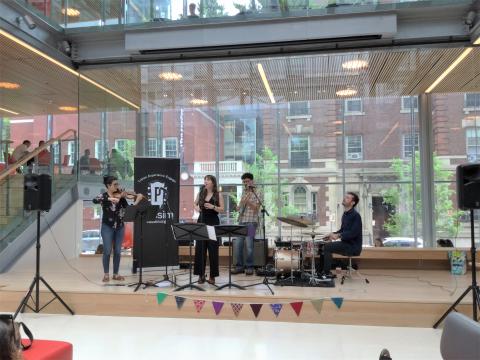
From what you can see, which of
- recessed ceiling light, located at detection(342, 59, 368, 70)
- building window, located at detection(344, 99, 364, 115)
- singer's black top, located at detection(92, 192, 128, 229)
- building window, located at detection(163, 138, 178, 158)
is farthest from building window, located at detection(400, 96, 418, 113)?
singer's black top, located at detection(92, 192, 128, 229)

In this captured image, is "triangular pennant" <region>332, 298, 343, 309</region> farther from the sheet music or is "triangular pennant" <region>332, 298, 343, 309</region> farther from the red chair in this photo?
the red chair

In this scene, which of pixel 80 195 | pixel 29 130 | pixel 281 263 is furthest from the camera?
pixel 29 130

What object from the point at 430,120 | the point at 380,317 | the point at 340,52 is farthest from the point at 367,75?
the point at 380,317

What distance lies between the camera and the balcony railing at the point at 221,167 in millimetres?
14117

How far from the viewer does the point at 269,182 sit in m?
13.8

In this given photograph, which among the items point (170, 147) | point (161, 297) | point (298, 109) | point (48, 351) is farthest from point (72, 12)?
point (298, 109)

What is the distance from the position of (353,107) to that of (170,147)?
5.89 meters

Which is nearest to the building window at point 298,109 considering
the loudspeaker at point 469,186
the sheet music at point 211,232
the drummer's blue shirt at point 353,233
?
the drummer's blue shirt at point 353,233

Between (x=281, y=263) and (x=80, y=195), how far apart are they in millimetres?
5189

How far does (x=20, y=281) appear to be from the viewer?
21.1ft

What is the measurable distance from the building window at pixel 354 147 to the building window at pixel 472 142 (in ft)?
9.90

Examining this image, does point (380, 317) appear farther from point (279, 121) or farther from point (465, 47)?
point (279, 121)

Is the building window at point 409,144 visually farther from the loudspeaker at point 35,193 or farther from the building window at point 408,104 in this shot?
the loudspeaker at point 35,193

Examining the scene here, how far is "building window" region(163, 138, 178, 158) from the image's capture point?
46.5 ft
